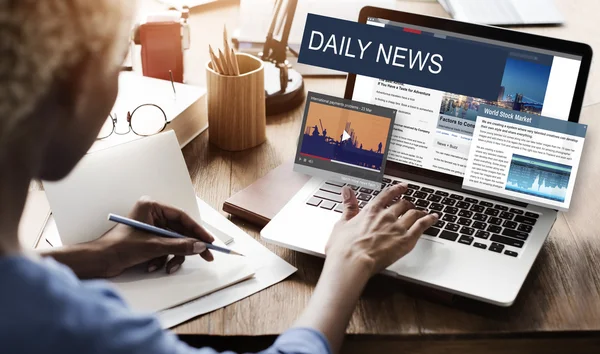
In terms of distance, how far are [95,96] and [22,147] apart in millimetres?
93

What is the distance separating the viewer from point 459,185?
1125 millimetres

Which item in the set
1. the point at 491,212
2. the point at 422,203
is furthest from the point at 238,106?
the point at 491,212

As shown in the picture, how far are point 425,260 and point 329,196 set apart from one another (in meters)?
0.21

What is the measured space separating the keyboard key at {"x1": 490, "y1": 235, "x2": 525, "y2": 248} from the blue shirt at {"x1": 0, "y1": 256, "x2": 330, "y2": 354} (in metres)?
0.55

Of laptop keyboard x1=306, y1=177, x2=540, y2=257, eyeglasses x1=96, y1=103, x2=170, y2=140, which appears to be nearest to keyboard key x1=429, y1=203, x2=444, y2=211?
laptop keyboard x1=306, y1=177, x2=540, y2=257

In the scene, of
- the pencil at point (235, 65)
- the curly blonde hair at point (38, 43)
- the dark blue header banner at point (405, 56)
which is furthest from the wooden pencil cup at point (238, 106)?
the curly blonde hair at point (38, 43)

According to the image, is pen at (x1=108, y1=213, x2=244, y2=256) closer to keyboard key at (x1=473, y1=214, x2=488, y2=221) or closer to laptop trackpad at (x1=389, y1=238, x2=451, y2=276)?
laptop trackpad at (x1=389, y1=238, x2=451, y2=276)

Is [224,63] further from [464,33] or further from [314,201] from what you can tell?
[464,33]

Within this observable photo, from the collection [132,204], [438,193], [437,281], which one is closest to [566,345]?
[437,281]

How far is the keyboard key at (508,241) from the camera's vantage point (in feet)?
3.32

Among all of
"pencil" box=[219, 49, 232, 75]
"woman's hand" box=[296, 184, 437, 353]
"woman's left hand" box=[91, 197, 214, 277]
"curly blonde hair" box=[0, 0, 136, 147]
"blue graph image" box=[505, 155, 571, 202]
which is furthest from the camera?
"pencil" box=[219, 49, 232, 75]

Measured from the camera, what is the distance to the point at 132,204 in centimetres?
103

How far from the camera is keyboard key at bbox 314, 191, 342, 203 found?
44.0 inches

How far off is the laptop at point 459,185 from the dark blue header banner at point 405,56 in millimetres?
11
